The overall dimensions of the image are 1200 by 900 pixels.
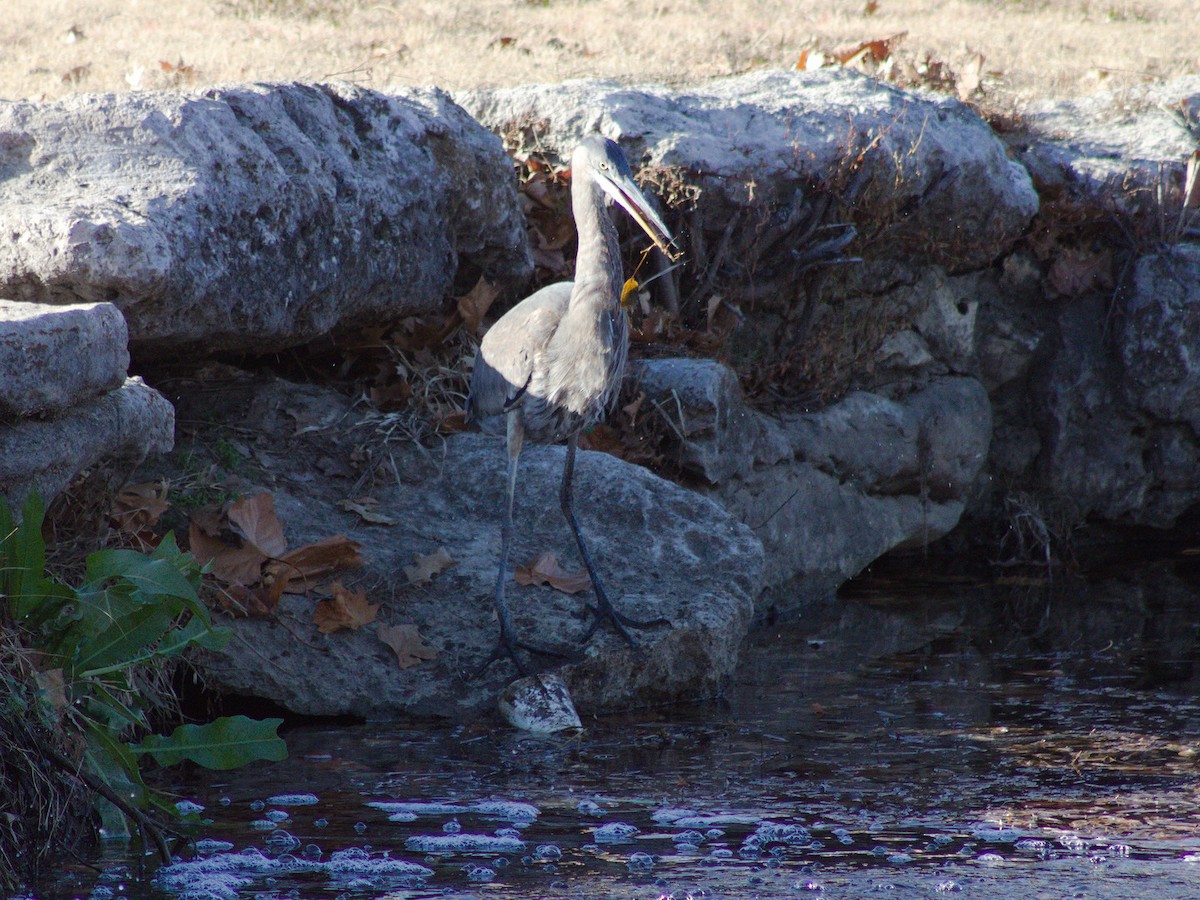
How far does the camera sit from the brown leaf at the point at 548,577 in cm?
487

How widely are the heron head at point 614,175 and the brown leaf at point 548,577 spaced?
1335mm

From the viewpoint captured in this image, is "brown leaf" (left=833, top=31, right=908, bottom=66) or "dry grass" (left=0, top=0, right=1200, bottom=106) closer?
"dry grass" (left=0, top=0, right=1200, bottom=106)

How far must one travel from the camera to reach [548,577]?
488cm

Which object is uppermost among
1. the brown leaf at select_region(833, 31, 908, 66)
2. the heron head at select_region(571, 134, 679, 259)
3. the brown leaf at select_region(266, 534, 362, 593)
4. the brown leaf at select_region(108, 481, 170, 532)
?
Result: the brown leaf at select_region(833, 31, 908, 66)

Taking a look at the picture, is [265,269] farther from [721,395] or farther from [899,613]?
[899,613]

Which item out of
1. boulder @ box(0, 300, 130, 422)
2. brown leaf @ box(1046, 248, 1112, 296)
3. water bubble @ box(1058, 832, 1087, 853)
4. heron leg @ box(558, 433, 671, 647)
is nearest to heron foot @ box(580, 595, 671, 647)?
heron leg @ box(558, 433, 671, 647)

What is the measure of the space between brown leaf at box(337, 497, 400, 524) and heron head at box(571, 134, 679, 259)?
152 cm

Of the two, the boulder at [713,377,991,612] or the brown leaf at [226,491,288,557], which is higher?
the brown leaf at [226,491,288,557]

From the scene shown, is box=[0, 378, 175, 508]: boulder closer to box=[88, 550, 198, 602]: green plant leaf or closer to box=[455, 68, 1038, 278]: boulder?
box=[88, 550, 198, 602]: green plant leaf

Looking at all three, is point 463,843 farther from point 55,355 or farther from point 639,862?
point 55,355

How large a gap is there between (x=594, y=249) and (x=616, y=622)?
1.37m

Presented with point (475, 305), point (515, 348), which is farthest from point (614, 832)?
point (475, 305)

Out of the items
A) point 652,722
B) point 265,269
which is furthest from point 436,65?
point 652,722

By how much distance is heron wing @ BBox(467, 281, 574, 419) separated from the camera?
4672mm
